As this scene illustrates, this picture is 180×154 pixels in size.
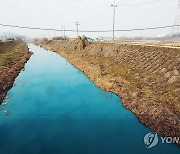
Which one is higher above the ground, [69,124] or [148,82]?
[148,82]

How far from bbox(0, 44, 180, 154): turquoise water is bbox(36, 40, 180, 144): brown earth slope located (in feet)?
3.89

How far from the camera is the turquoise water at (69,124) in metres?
15.6

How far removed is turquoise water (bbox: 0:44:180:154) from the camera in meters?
15.6

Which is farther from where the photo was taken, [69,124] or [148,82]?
[148,82]

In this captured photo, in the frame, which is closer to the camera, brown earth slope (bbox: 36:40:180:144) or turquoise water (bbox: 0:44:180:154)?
turquoise water (bbox: 0:44:180:154)

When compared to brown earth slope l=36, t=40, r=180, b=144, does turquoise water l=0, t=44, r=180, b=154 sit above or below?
below

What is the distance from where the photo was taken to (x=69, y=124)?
63.9 ft

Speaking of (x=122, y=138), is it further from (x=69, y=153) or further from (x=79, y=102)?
(x=79, y=102)

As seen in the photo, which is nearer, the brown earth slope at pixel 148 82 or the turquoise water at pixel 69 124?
the turquoise water at pixel 69 124

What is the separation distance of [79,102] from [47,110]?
4.12 metres

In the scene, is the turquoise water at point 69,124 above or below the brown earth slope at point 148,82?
below

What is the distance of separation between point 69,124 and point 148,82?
1241cm

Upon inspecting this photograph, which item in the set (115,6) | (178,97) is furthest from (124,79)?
(115,6)

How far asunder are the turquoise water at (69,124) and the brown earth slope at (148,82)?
1.19 meters
